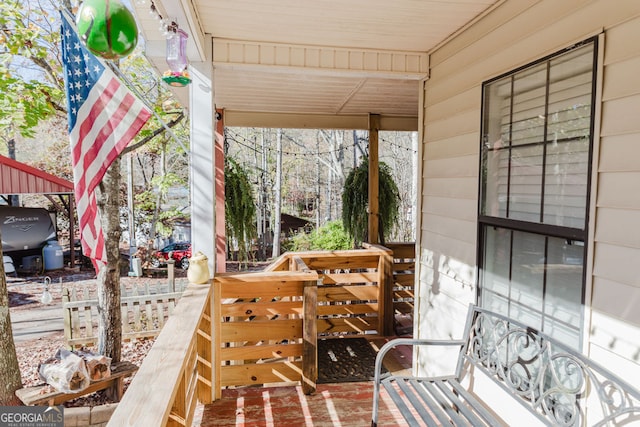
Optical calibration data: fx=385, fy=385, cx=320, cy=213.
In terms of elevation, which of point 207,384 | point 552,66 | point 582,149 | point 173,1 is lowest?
point 207,384

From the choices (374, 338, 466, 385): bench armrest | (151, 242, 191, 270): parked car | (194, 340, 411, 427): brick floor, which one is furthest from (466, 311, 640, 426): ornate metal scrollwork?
(151, 242, 191, 270): parked car

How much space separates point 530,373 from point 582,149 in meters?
1.11

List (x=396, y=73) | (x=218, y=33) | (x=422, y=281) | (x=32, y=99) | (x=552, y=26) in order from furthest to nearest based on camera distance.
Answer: (x=32, y=99) → (x=422, y=281) → (x=396, y=73) → (x=218, y=33) → (x=552, y=26)

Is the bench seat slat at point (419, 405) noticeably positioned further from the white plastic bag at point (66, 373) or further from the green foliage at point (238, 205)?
the white plastic bag at point (66, 373)

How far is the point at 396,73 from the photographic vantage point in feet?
9.74

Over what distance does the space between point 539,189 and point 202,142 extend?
2052 millimetres

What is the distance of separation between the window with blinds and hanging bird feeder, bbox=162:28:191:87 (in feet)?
5.91

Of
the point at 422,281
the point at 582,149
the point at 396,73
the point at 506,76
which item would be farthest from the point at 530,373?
the point at 396,73

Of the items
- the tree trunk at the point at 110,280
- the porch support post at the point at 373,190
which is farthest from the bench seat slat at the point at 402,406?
the tree trunk at the point at 110,280

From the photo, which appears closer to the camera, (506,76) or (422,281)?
(506,76)

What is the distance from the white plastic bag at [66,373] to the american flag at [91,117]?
247 centimetres

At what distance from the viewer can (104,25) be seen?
1534mm

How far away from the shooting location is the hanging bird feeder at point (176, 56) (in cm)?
212

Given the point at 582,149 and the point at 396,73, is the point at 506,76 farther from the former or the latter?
the point at 396,73
